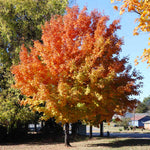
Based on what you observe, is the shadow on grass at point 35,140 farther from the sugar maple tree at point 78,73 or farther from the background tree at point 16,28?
the sugar maple tree at point 78,73

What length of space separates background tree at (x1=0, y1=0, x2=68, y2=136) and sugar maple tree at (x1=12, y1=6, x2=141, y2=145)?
597 cm

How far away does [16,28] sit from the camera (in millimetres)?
24031

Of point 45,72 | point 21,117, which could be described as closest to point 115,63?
point 45,72

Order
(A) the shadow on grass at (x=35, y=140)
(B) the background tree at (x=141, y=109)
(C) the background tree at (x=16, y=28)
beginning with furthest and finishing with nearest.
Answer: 1. (B) the background tree at (x=141, y=109)
2. (A) the shadow on grass at (x=35, y=140)
3. (C) the background tree at (x=16, y=28)

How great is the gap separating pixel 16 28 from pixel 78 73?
1201 cm

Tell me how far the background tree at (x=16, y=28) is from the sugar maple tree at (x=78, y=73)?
597cm

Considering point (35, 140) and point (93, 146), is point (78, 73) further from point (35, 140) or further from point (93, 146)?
point (35, 140)

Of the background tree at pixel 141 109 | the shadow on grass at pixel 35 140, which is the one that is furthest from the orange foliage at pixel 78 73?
the background tree at pixel 141 109

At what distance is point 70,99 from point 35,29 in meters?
12.3

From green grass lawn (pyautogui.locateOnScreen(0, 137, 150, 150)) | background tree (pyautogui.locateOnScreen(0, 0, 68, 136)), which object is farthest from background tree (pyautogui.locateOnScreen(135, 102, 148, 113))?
background tree (pyautogui.locateOnScreen(0, 0, 68, 136))

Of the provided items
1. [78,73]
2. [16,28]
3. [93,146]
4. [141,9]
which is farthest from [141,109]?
[141,9]

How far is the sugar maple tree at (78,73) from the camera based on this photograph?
15.2 meters

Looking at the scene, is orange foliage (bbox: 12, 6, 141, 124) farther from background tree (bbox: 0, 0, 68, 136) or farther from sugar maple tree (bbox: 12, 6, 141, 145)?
background tree (bbox: 0, 0, 68, 136)

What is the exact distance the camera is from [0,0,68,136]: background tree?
75.2 ft
